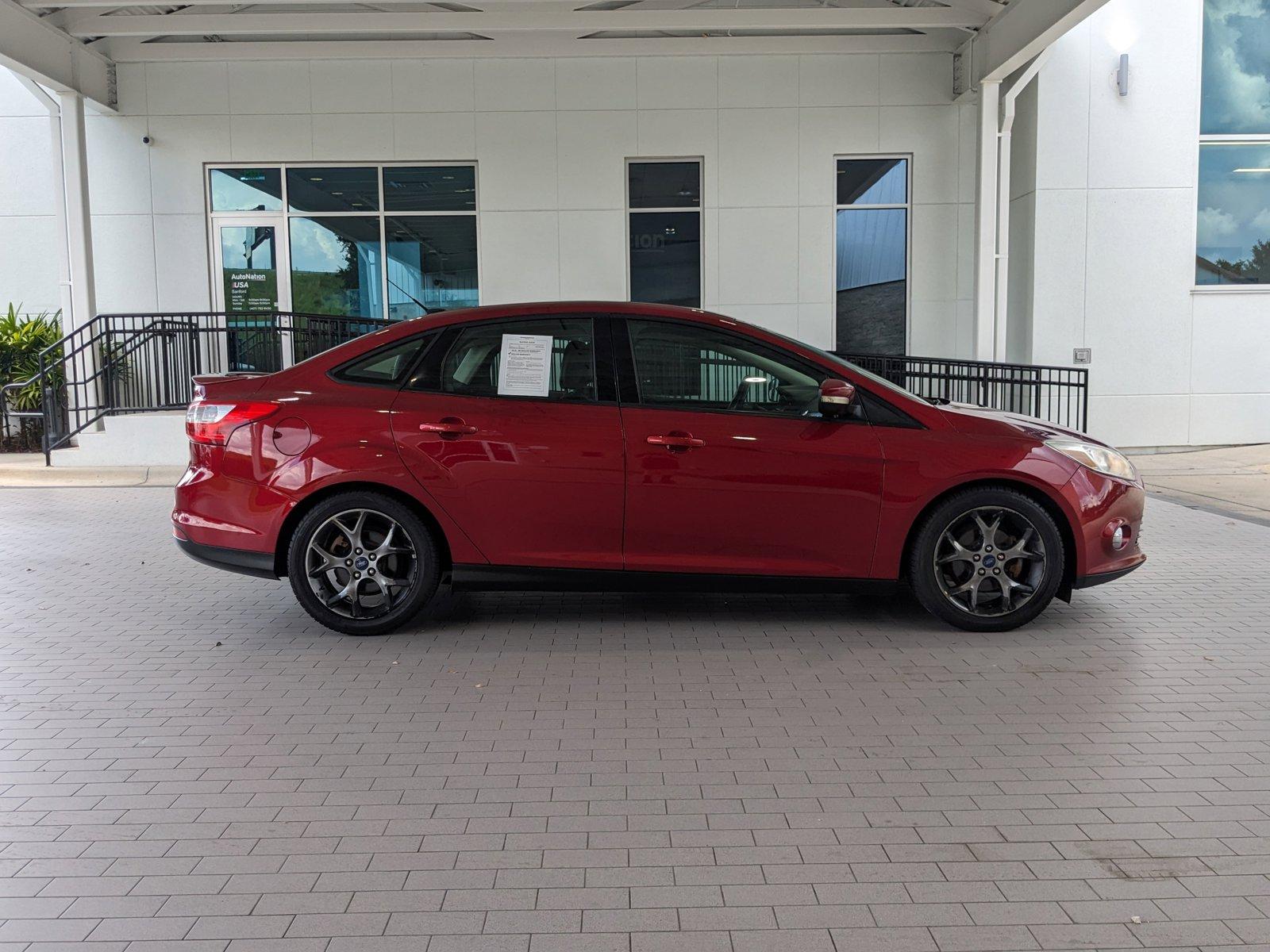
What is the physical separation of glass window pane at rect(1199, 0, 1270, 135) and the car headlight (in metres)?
11.9

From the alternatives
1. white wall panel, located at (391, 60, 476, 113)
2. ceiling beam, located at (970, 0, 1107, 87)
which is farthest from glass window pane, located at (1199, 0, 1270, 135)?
white wall panel, located at (391, 60, 476, 113)

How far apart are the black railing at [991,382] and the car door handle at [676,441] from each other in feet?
29.0

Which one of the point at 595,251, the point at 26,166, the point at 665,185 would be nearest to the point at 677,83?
the point at 665,185

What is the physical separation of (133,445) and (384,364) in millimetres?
10021

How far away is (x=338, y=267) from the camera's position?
53.7ft

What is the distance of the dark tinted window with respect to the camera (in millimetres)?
6102

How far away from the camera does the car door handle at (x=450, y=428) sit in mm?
5926

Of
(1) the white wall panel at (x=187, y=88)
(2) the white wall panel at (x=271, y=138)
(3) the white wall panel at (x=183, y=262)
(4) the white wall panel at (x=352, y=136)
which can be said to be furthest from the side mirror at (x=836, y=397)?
(1) the white wall panel at (x=187, y=88)

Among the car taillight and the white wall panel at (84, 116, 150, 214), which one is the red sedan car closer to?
the car taillight

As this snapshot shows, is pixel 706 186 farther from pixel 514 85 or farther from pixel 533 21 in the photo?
pixel 533 21

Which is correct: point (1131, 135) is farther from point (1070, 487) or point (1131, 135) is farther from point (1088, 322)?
point (1070, 487)

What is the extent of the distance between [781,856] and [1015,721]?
1687 mm

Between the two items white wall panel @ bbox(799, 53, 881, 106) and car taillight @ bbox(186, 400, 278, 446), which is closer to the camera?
car taillight @ bbox(186, 400, 278, 446)

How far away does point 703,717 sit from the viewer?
477 cm
